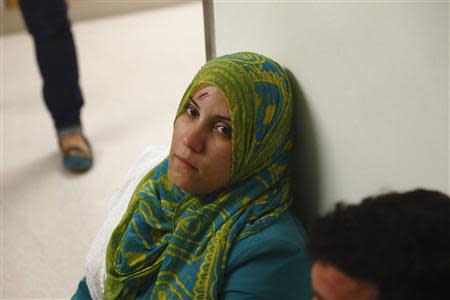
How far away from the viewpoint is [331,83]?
97 centimetres

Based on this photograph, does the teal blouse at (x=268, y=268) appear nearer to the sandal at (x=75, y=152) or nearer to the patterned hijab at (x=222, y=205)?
the patterned hijab at (x=222, y=205)

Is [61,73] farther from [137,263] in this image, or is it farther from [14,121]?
[137,263]

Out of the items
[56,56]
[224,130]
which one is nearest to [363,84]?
[224,130]

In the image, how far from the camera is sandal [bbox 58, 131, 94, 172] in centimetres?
223

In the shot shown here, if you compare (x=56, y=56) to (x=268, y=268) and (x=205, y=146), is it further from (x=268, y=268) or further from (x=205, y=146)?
(x=268, y=268)

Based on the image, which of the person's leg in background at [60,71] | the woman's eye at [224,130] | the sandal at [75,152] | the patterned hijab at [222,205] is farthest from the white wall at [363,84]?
the sandal at [75,152]

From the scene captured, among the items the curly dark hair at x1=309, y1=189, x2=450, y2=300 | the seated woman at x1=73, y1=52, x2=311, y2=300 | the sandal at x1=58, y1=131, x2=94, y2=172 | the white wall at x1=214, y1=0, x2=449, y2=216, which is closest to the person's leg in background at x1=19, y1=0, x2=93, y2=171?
the sandal at x1=58, y1=131, x2=94, y2=172

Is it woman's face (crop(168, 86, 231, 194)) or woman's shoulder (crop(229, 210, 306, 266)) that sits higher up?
woman's face (crop(168, 86, 231, 194))

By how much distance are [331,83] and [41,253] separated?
1281mm

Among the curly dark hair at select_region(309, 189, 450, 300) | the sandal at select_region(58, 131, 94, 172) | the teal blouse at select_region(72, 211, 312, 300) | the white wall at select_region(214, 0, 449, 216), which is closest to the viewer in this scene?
the curly dark hair at select_region(309, 189, 450, 300)

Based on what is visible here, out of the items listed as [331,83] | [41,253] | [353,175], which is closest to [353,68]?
[331,83]

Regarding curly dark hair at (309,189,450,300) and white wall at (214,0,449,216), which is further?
white wall at (214,0,449,216)

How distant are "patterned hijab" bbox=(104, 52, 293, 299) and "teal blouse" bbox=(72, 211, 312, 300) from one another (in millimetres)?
19

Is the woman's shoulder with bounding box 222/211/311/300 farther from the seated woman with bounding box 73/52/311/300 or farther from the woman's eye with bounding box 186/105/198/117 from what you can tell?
the woman's eye with bounding box 186/105/198/117
